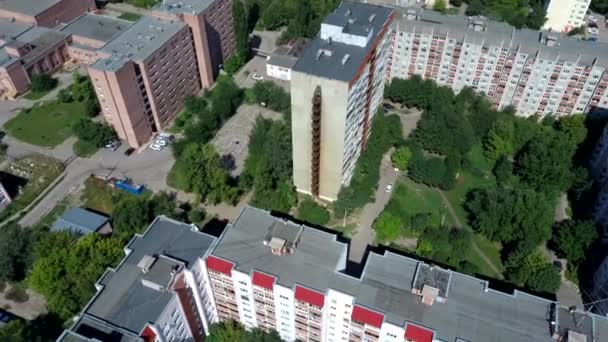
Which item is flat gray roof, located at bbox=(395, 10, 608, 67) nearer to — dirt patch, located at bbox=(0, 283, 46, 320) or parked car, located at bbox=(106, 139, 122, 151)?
parked car, located at bbox=(106, 139, 122, 151)

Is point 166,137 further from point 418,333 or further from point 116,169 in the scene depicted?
point 418,333

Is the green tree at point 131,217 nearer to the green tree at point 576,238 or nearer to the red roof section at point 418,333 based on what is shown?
the red roof section at point 418,333

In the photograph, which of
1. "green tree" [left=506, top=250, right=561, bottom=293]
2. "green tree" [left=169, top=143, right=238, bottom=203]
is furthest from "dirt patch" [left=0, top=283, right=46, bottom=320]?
"green tree" [left=506, top=250, right=561, bottom=293]

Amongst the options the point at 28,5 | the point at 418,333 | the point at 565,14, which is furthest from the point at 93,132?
the point at 565,14

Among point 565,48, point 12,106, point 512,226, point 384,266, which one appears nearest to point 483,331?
point 384,266

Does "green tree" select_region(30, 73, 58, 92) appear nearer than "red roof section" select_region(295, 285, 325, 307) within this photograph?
No
